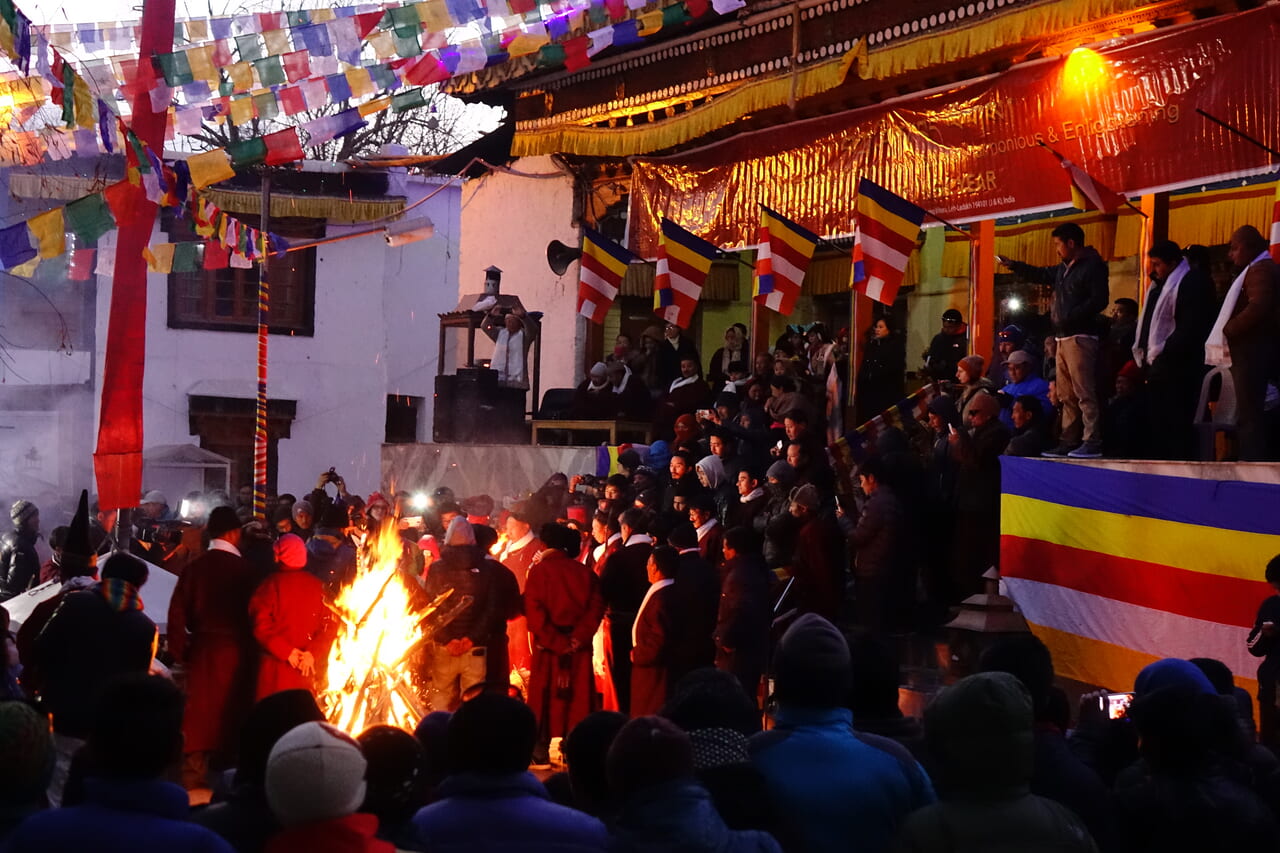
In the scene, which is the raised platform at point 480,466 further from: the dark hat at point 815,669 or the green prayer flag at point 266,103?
the dark hat at point 815,669

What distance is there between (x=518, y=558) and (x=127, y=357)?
3.45 metres

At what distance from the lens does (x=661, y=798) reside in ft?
12.2

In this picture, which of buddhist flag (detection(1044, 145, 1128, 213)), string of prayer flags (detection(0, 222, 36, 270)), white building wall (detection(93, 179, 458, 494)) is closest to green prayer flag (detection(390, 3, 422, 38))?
string of prayer flags (detection(0, 222, 36, 270))

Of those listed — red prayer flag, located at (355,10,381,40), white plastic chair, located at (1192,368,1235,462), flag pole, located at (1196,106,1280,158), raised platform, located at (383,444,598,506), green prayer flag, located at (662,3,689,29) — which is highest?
green prayer flag, located at (662,3,689,29)

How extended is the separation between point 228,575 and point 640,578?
9.59ft

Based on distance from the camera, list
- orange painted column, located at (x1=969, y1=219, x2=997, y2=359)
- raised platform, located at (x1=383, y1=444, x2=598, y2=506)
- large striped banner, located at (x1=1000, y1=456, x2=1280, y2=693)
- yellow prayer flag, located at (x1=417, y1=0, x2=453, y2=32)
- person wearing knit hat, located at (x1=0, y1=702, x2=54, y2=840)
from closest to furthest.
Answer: person wearing knit hat, located at (x1=0, y1=702, x2=54, y2=840) < large striped banner, located at (x1=1000, y1=456, x2=1280, y2=693) < yellow prayer flag, located at (x1=417, y1=0, x2=453, y2=32) < orange painted column, located at (x1=969, y1=219, x2=997, y2=359) < raised platform, located at (x1=383, y1=444, x2=598, y2=506)

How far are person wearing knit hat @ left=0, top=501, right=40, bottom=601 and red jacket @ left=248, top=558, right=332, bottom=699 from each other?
4.94m

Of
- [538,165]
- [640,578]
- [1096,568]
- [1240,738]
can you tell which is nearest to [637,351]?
[538,165]

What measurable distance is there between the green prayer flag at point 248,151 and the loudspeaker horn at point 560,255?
29.1ft

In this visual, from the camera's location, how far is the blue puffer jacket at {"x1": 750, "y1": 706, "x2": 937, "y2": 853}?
4094 millimetres

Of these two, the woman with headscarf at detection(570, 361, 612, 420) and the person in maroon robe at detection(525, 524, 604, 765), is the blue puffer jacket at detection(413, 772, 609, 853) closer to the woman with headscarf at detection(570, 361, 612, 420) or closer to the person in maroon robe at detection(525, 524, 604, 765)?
the person in maroon robe at detection(525, 524, 604, 765)

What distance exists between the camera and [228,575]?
9047 millimetres

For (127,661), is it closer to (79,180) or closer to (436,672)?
(436,672)

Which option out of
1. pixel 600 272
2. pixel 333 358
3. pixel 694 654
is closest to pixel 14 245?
pixel 694 654
